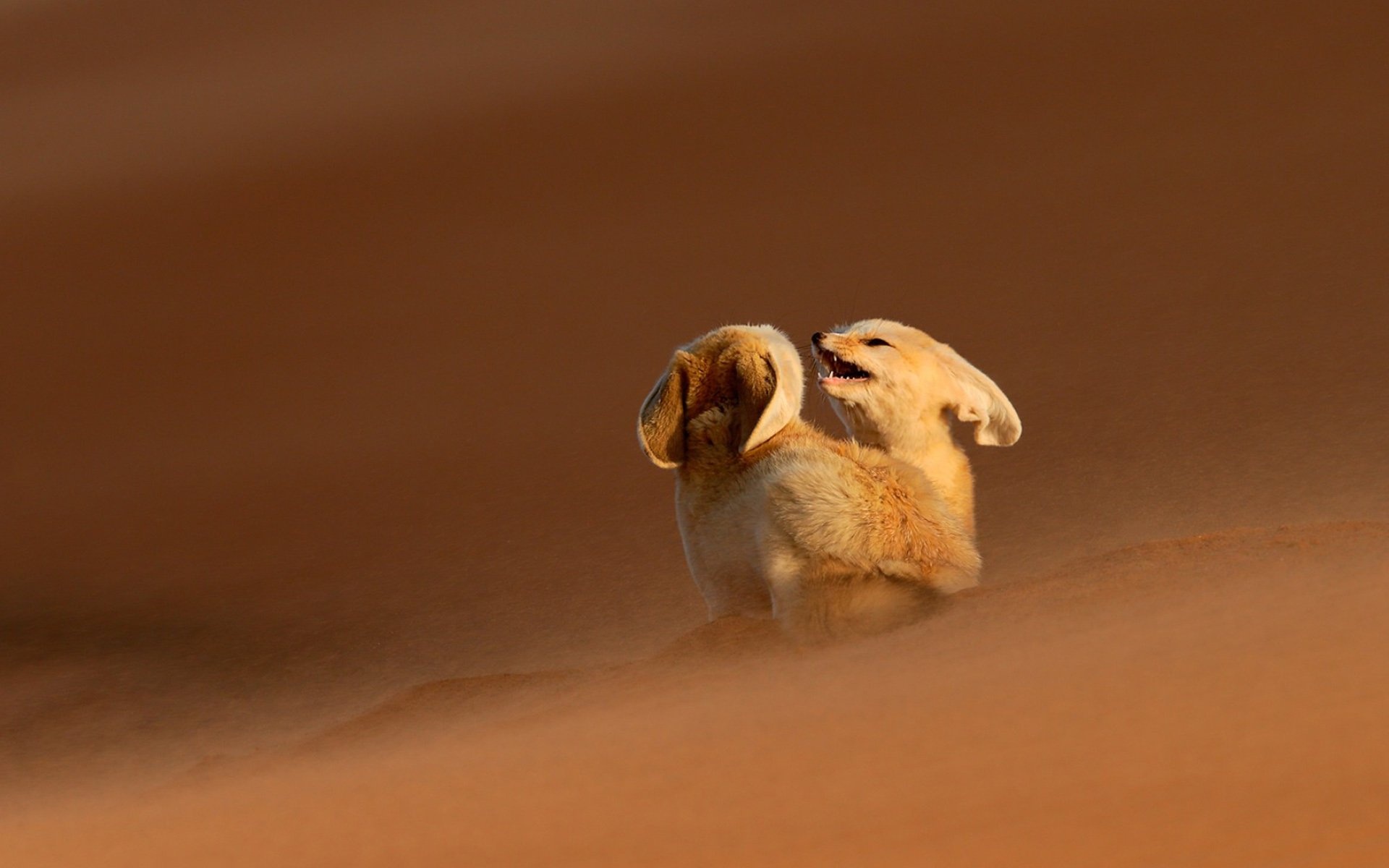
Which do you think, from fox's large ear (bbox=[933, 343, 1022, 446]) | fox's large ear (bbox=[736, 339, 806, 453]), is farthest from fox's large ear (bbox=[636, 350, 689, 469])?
fox's large ear (bbox=[933, 343, 1022, 446])

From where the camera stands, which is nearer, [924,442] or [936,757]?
[936,757]

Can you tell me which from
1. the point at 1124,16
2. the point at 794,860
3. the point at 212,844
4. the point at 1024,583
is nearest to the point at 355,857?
the point at 212,844

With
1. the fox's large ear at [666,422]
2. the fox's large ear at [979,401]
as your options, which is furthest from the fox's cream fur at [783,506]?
the fox's large ear at [979,401]

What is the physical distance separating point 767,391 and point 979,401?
0.76 m

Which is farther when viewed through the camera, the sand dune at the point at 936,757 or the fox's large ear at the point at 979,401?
the fox's large ear at the point at 979,401

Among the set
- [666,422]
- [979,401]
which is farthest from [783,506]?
[979,401]

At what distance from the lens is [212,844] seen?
3.10 m

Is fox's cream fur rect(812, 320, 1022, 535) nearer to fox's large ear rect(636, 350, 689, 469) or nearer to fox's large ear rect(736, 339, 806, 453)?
fox's large ear rect(736, 339, 806, 453)

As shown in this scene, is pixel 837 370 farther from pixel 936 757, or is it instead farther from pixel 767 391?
pixel 936 757

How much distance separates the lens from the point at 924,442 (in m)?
4.73

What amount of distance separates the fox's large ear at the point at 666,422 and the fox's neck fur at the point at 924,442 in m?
0.49

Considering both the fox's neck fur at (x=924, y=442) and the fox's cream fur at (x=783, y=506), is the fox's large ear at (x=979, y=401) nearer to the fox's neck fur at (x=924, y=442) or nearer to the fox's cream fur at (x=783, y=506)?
the fox's neck fur at (x=924, y=442)

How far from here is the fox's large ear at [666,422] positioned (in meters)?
4.46

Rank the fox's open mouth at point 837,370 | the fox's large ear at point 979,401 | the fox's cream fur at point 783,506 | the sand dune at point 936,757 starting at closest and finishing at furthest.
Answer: the sand dune at point 936,757 < the fox's cream fur at point 783,506 < the fox's open mouth at point 837,370 < the fox's large ear at point 979,401
